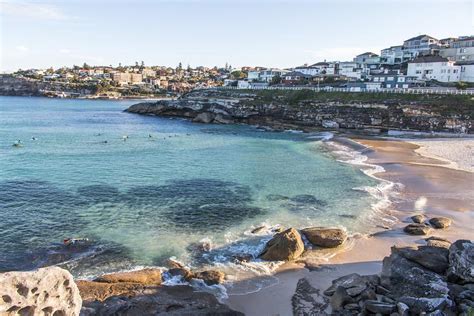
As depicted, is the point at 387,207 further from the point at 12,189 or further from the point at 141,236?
the point at 12,189

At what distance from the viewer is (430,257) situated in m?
15.9

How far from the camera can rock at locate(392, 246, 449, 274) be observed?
15.5m

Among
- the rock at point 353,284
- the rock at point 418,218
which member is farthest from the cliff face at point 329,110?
the rock at point 353,284

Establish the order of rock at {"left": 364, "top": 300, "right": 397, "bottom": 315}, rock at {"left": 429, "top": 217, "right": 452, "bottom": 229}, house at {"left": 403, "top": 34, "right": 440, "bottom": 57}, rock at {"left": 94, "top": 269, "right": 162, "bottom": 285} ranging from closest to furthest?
1. rock at {"left": 364, "top": 300, "right": 397, "bottom": 315}
2. rock at {"left": 94, "top": 269, "right": 162, "bottom": 285}
3. rock at {"left": 429, "top": 217, "right": 452, "bottom": 229}
4. house at {"left": 403, "top": 34, "right": 440, "bottom": 57}

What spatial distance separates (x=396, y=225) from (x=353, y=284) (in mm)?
10724

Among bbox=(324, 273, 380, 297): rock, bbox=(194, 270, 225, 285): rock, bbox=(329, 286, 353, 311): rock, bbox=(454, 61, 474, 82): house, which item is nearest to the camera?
bbox=(329, 286, 353, 311): rock

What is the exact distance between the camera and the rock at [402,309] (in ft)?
41.0

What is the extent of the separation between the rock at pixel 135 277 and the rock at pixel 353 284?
24.4 ft

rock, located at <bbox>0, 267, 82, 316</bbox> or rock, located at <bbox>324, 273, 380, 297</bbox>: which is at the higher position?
rock, located at <bbox>0, 267, 82, 316</bbox>

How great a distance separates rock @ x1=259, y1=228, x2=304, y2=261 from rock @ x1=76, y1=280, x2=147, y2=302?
6539mm

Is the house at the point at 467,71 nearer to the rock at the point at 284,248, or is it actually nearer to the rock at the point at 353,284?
the rock at the point at 284,248

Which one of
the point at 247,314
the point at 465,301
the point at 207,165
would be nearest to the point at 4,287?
the point at 247,314

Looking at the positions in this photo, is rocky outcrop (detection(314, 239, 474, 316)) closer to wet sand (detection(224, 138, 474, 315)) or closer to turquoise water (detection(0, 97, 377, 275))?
wet sand (detection(224, 138, 474, 315))

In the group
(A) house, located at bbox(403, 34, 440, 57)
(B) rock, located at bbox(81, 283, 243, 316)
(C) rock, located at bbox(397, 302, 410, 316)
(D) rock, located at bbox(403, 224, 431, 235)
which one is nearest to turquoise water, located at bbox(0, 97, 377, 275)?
(D) rock, located at bbox(403, 224, 431, 235)
